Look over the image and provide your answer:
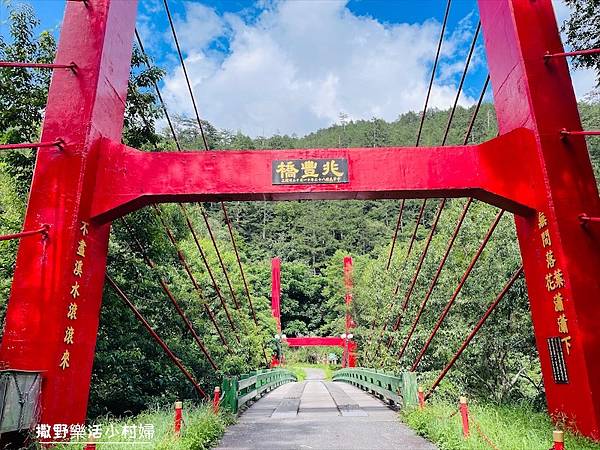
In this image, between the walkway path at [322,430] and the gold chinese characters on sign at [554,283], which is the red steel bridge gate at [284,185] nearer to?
the gold chinese characters on sign at [554,283]

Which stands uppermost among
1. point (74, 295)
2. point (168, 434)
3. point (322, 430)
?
point (74, 295)

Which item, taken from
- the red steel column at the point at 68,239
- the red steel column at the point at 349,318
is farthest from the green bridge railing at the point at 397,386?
the red steel column at the point at 349,318

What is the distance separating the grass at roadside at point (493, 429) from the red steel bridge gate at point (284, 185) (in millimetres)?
362

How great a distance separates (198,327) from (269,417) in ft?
10.2

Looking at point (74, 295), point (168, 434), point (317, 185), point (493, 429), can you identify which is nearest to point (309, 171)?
point (317, 185)

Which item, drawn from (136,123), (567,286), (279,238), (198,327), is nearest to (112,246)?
(136,123)

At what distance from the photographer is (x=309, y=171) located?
6160 millimetres

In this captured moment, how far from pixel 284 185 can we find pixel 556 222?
314 centimetres

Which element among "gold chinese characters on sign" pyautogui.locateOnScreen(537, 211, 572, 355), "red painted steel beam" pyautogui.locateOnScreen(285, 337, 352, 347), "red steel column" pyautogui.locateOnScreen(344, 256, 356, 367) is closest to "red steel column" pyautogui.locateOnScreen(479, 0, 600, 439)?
"gold chinese characters on sign" pyautogui.locateOnScreen(537, 211, 572, 355)

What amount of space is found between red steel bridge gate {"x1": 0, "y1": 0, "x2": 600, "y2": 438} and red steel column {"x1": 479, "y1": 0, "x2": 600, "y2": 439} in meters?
0.02

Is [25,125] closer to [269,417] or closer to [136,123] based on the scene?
[136,123]

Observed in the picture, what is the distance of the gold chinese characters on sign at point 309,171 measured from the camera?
20.0 feet

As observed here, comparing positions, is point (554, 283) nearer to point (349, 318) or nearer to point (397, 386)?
point (397, 386)

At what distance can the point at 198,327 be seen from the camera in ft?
35.6
